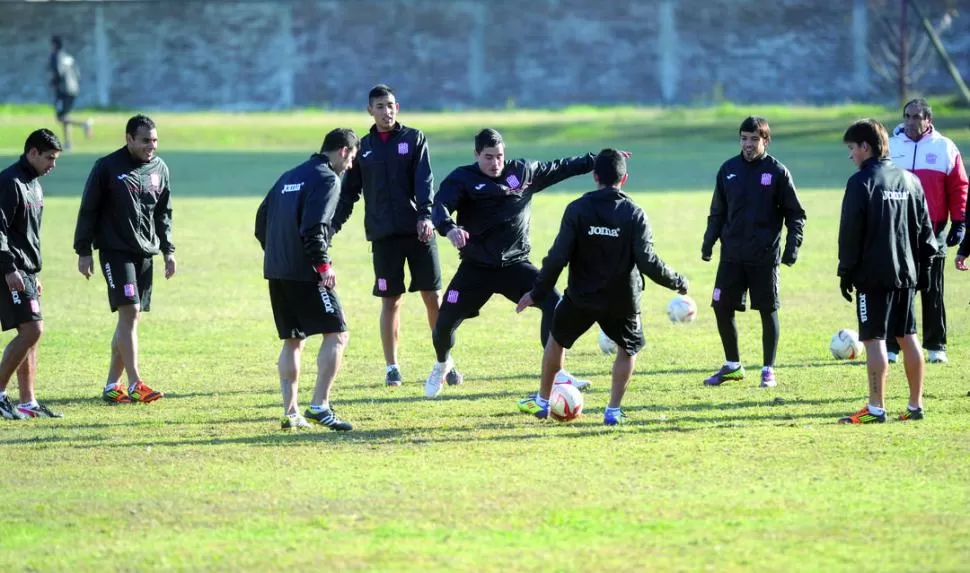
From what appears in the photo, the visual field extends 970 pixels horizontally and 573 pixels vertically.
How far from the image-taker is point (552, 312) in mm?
10797

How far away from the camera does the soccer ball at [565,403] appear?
9820mm

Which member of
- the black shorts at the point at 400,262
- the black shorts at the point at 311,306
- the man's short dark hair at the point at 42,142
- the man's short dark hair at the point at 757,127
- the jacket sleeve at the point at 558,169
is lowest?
the black shorts at the point at 311,306

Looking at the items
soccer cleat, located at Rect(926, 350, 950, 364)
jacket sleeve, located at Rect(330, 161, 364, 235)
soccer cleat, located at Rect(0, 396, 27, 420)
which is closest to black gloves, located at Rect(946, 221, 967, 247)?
soccer cleat, located at Rect(926, 350, 950, 364)

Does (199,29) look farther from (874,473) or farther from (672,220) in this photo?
(874,473)

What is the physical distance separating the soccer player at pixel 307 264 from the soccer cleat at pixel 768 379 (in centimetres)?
354

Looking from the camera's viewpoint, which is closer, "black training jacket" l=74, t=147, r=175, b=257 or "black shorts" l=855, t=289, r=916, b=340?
"black shorts" l=855, t=289, r=916, b=340

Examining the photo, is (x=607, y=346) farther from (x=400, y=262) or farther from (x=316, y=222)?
(x=316, y=222)

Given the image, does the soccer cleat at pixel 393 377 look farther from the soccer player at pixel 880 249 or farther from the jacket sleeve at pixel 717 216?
the soccer player at pixel 880 249

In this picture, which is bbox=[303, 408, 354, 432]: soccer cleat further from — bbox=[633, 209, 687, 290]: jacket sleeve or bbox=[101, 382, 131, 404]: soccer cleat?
bbox=[633, 209, 687, 290]: jacket sleeve

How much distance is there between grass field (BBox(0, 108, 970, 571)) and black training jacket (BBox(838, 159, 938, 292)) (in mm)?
1056

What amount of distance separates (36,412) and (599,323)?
14.1ft

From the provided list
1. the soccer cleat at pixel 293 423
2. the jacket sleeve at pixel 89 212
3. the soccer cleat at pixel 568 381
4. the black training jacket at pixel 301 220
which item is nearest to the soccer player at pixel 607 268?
the soccer cleat at pixel 568 381

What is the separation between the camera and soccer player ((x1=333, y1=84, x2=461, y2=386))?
1142 cm

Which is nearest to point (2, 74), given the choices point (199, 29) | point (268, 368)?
point (199, 29)
